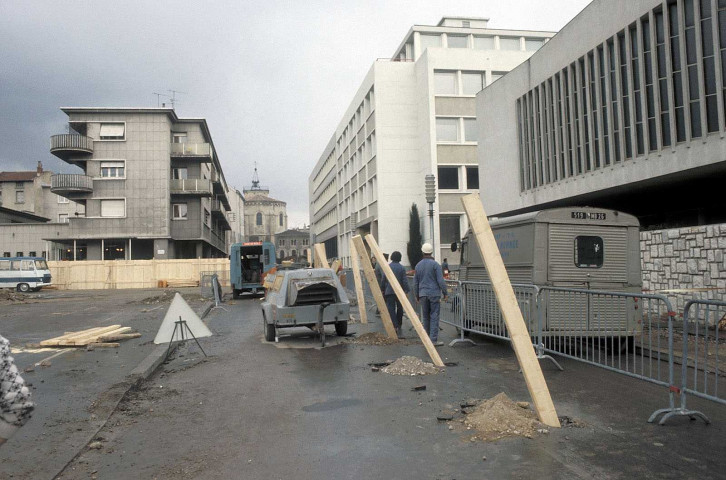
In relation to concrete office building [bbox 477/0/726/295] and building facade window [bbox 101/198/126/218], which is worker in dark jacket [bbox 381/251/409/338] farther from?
building facade window [bbox 101/198/126/218]

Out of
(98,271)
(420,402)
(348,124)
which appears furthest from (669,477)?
(348,124)

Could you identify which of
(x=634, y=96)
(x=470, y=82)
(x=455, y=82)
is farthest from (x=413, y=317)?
(x=470, y=82)

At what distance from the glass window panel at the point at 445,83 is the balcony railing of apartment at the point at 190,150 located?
21124 millimetres

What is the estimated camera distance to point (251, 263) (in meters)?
30.6

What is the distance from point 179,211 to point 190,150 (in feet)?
17.3

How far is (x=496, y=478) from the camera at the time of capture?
4016 millimetres

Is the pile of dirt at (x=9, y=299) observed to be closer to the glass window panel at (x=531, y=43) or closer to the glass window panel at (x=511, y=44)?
the glass window panel at (x=511, y=44)

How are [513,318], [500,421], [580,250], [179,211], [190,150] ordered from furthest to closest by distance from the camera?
[190,150], [179,211], [580,250], [513,318], [500,421]

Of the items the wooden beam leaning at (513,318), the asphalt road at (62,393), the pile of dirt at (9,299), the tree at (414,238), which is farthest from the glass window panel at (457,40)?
the wooden beam leaning at (513,318)

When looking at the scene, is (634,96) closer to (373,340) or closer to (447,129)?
(373,340)

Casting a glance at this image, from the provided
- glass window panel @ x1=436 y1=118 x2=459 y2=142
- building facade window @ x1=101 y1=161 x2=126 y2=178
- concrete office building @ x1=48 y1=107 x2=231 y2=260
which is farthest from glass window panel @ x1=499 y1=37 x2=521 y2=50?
building facade window @ x1=101 y1=161 x2=126 y2=178

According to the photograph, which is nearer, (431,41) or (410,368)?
(410,368)

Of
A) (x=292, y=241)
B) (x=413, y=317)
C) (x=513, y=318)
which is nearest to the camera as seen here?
(x=513, y=318)

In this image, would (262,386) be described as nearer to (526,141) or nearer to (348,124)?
(526,141)
